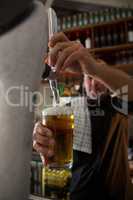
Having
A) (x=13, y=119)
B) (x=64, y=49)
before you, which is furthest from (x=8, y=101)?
(x=64, y=49)

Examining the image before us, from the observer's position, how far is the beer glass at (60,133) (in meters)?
0.54

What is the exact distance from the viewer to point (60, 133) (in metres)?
0.54

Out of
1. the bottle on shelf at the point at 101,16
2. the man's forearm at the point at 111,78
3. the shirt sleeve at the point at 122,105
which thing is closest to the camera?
the man's forearm at the point at 111,78

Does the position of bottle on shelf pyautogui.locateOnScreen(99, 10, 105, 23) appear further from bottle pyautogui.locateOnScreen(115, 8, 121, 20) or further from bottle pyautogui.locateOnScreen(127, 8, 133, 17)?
bottle pyautogui.locateOnScreen(127, 8, 133, 17)

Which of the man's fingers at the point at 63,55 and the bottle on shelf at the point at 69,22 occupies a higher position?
the bottle on shelf at the point at 69,22

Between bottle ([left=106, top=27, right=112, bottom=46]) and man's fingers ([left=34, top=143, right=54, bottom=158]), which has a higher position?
bottle ([left=106, top=27, right=112, bottom=46])

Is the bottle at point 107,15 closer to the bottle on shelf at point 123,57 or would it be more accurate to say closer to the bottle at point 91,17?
the bottle at point 91,17

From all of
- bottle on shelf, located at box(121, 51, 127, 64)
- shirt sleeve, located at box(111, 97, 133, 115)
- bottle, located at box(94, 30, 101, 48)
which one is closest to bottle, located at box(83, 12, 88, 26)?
bottle, located at box(94, 30, 101, 48)

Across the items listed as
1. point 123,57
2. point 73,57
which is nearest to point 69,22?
point 123,57

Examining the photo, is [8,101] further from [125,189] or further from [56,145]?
[125,189]

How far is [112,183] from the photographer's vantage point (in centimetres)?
87

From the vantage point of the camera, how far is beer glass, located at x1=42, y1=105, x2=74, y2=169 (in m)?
0.54

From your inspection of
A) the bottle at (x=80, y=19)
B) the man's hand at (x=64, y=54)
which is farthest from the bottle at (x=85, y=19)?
the man's hand at (x=64, y=54)

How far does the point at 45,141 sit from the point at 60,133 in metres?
0.06
